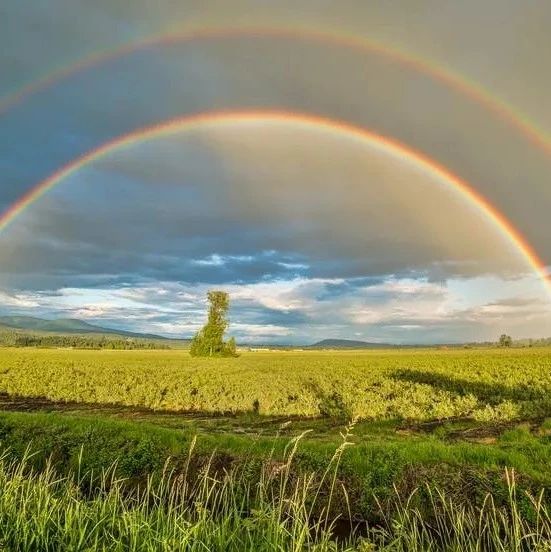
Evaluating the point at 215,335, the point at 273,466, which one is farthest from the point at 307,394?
the point at 215,335

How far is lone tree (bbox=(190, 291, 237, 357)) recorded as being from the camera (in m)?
115

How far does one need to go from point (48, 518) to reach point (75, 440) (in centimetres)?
1171

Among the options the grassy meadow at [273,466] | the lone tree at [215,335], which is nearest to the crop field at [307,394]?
the grassy meadow at [273,466]

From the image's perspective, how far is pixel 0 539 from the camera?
5.96 metres

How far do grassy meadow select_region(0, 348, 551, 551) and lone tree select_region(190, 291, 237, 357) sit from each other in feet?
247

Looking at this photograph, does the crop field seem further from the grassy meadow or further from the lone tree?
the lone tree

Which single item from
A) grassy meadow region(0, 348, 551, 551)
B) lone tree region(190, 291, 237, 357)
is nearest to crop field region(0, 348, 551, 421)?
grassy meadow region(0, 348, 551, 551)

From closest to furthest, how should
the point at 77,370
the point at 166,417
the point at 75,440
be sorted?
the point at 75,440
the point at 166,417
the point at 77,370

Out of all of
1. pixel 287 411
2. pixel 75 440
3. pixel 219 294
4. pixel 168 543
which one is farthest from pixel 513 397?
pixel 219 294

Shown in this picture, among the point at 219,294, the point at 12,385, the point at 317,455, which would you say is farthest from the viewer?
the point at 219,294

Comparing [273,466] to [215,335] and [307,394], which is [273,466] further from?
[215,335]

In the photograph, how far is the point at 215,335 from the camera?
4569 inches

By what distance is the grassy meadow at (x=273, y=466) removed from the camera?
21.7 feet

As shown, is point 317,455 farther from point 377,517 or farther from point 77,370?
point 77,370
